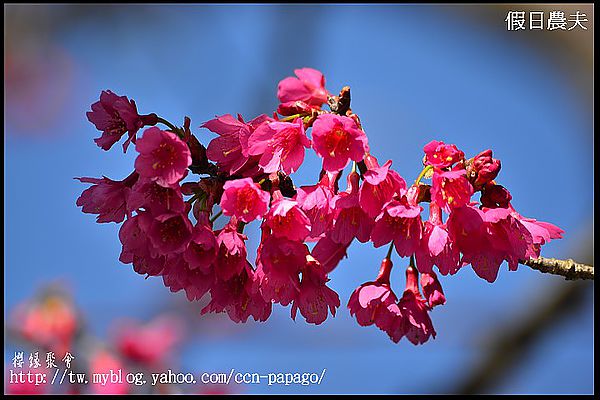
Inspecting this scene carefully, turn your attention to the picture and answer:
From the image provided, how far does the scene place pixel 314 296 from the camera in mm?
1453

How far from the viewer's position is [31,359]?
9.87ft

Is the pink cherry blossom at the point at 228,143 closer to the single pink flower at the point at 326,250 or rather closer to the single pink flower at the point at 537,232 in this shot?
the single pink flower at the point at 326,250

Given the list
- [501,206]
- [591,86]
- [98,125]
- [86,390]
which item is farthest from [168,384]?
[591,86]

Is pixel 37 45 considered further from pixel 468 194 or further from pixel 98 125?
pixel 468 194

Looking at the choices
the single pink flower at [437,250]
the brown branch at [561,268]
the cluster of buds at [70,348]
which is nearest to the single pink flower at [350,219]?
the single pink flower at [437,250]

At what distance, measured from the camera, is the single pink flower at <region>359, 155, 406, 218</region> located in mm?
1350

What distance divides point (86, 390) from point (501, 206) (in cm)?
208

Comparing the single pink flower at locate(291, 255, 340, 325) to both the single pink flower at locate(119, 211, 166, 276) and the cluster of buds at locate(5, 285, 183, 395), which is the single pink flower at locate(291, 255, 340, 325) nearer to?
the single pink flower at locate(119, 211, 166, 276)

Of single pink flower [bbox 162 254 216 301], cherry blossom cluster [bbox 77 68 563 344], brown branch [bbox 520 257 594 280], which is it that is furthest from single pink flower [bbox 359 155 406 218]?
brown branch [bbox 520 257 594 280]

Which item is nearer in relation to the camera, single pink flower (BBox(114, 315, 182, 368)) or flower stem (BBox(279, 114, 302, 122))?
flower stem (BBox(279, 114, 302, 122))

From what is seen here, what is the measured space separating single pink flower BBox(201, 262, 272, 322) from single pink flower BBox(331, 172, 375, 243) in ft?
0.63

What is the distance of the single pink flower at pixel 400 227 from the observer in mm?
1338

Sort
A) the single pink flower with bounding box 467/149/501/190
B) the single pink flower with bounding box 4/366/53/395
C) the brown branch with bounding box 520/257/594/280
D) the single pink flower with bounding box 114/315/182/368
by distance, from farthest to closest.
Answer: the single pink flower with bounding box 114/315/182/368 < the single pink flower with bounding box 4/366/53/395 < the brown branch with bounding box 520/257/594/280 < the single pink flower with bounding box 467/149/501/190

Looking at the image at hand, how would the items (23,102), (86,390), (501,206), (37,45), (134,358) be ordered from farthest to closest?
1. (23,102)
2. (37,45)
3. (134,358)
4. (86,390)
5. (501,206)
